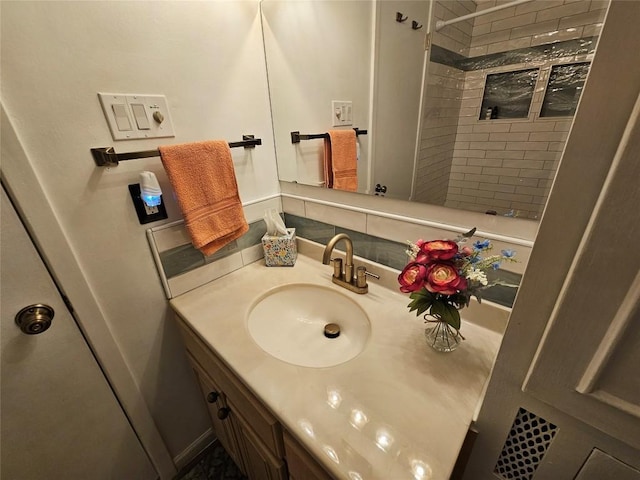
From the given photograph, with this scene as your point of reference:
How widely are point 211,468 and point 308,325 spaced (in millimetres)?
903

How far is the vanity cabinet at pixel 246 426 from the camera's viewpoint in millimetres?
609

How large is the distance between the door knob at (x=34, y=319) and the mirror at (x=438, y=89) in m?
0.89

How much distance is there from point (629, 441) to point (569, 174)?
0.37m

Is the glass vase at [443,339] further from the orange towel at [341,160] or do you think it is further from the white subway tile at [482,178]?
the orange towel at [341,160]

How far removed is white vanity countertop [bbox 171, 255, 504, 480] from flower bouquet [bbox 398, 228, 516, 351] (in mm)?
138

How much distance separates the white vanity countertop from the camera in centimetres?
48

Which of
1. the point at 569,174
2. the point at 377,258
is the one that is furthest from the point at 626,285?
the point at 377,258

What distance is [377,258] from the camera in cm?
97

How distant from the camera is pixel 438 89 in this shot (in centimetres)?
77

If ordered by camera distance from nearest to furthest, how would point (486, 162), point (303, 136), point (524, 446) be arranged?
point (524, 446) → point (486, 162) → point (303, 136)

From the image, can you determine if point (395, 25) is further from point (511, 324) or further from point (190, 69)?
point (511, 324)

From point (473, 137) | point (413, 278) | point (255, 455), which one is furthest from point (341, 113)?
point (255, 455)

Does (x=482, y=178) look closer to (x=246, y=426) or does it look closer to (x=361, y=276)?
(x=361, y=276)

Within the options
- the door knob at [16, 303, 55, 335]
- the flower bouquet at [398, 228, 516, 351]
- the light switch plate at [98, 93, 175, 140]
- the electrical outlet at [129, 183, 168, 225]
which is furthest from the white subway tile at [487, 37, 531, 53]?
the door knob at [16, 303, 55, 335]
